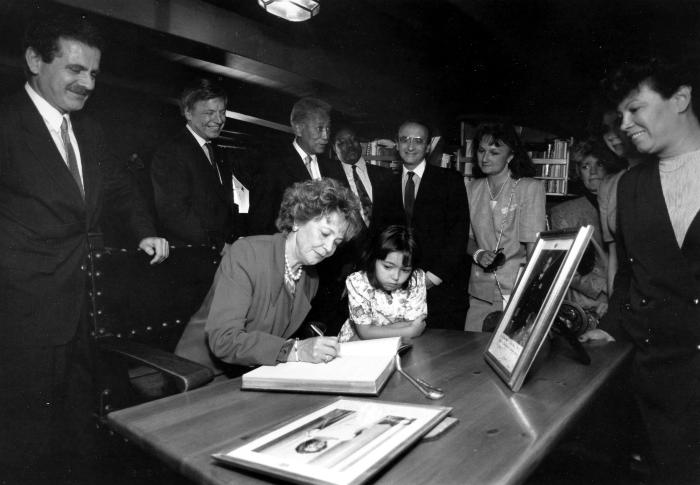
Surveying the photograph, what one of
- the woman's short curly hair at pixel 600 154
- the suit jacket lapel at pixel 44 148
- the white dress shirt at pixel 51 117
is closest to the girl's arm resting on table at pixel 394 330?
the suit jacket lapel at pixel 44 148

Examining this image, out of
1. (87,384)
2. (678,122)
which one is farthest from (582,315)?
(87,384)

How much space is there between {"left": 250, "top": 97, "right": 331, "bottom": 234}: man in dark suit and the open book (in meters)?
1.53

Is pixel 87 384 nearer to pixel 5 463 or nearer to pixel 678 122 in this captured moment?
pixel 5 463

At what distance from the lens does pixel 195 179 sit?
2.67m

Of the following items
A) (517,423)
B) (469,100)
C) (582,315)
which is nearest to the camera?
(517,423)

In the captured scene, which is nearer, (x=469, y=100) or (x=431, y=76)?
(x=431, y=76)

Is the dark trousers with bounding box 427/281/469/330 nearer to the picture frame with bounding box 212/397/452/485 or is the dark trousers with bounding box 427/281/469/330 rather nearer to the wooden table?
the wooden table

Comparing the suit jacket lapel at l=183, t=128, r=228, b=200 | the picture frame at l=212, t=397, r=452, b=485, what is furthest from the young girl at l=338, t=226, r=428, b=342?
the picture frame at l=212, t=397, r=452, b=485

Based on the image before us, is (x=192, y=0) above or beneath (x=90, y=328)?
above

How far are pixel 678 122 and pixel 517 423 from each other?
116 centimetres

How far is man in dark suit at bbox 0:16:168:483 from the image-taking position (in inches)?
69.2

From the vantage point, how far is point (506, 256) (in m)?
2.64

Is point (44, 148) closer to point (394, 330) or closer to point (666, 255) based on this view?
point (394, 330)

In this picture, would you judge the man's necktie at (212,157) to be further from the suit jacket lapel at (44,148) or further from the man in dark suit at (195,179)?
the suit jacket lapel at (44,148)
